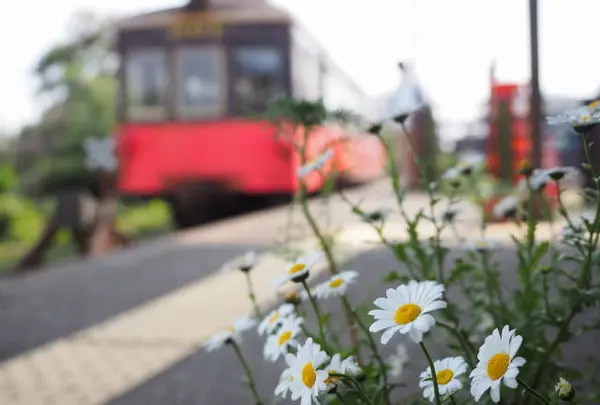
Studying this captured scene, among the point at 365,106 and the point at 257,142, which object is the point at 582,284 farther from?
the point at 365,106

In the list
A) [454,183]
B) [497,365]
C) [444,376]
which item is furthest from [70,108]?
[497,365]

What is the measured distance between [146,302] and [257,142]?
6409mm

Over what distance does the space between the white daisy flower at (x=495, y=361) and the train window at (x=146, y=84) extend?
38.0ft

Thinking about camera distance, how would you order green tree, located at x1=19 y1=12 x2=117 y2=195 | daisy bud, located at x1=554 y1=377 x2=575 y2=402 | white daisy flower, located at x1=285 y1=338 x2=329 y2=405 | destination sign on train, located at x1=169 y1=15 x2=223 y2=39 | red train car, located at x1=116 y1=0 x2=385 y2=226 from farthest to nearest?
1. green tree, located at x1=19 y1=12 x2=117 y2=195
2. destination sign on train, located at x1=169 y1=15 x2=223 y2=39
3. red train car, located at x1=116 y1=0 x2=385 y2=226
4. white daisy flower, located at x1=285 y1=338 x2=329 y2=405
5. daisy bud, located at x1=554 y1=377 x2=575 y2=402

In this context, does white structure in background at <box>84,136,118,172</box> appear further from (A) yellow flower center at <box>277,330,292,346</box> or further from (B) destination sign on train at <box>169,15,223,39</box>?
(A) yellow flower center at <box>277,330,292,346</box>

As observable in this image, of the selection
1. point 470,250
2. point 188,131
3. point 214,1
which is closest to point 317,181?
point 188,131

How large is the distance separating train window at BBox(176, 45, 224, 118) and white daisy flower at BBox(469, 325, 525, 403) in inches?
442

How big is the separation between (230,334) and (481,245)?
2.46ft

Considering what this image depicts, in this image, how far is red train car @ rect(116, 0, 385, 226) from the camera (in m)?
12.0

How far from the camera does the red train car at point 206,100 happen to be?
12.0 m

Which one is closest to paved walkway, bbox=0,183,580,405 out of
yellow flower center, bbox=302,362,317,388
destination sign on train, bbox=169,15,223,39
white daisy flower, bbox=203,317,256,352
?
white daisy flower, bbox=203,317,256,352

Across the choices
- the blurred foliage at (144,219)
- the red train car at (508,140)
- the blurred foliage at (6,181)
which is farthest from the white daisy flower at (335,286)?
the blurred foliage at (6,181)

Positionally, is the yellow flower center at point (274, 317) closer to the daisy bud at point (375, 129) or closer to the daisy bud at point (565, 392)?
the daisy bud at point (375, 129)

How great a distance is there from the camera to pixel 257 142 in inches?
470
